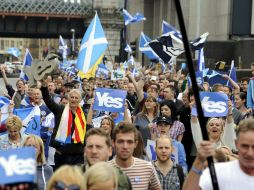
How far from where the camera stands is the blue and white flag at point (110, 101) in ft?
35.3

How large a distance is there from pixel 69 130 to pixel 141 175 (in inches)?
122

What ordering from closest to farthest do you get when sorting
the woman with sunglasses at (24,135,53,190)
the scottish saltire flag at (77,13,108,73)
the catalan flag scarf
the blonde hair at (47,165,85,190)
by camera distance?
the blonde hair at (47,165,85,190)
the woman with sunglasses at (24,135,53,190)
the catalan flag scarf
the scottish saltire flag at (77,13,108,73)

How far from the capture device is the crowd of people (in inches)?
173

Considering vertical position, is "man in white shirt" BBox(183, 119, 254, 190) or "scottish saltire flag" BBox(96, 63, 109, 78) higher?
"man in white shirt" BBox(183, 119, 254, 190)

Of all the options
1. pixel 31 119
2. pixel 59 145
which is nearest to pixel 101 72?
pixel 31 119

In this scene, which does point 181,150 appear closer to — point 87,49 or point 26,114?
point 26,114

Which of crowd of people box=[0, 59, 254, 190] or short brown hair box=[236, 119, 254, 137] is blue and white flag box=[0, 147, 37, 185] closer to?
crowd of people box=[0, 59, 254, 190]

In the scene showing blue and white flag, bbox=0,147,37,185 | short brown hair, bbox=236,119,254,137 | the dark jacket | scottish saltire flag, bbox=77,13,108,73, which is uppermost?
short brown hair, bbox=236,119,254,137

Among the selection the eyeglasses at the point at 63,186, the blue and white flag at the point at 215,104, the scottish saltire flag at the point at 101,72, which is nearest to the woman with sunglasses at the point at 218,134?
the blue and white flag at the point at 215,104

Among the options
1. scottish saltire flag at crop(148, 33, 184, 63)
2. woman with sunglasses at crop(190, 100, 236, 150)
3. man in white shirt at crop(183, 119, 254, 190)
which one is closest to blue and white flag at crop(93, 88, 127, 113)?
woman with sunglasses at crop(190, 100, 236, 150)

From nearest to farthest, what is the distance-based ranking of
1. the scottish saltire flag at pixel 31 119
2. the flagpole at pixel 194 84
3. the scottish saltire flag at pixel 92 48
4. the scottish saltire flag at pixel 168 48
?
the flagpole at pixel 194 84 < the scottish saltire flag at pixel 31 119 < the scottish saltire flag at pixel 92 48 < the scottish saltire flag at pixel 168 48

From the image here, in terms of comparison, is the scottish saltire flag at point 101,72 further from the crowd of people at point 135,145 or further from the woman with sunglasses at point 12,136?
the woman with sunglasses at point 12,136

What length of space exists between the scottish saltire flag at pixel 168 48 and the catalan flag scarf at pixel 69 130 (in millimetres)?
8664

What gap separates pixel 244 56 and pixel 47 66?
858 inches
